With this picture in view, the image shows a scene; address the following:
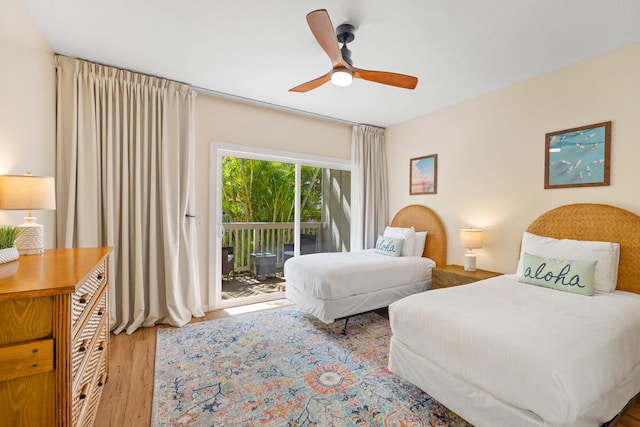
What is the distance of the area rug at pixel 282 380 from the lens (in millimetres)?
1774

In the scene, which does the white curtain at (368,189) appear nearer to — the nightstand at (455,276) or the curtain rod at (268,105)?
the curtain rod at (268,105)

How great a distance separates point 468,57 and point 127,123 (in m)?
3.34

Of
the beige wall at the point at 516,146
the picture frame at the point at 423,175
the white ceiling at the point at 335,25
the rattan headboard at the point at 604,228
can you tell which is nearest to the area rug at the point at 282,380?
the beige wall at the point at 516,146

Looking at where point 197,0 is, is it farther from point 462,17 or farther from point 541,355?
point 541,355

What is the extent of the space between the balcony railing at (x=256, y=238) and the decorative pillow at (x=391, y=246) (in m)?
1.13

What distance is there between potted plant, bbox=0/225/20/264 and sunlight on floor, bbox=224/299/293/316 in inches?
89.3

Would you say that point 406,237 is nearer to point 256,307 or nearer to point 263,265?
point 263,265

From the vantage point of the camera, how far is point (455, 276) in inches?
127

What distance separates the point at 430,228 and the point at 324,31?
117 inches

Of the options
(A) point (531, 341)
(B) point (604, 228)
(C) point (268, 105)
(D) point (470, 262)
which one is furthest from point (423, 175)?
(A) point (531, 341)

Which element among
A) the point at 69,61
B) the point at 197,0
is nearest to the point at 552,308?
the point at 197,0

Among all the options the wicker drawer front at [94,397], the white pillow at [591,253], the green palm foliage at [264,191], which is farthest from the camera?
the green palm foliage at [264,191]

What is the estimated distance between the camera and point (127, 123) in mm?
2988

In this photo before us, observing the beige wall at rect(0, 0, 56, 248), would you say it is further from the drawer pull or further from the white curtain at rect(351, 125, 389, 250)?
the white curtain at rect(351, 125, 389, 250)
